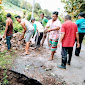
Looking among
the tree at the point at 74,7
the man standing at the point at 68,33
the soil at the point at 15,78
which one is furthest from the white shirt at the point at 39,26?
the tree at the point at 74,7

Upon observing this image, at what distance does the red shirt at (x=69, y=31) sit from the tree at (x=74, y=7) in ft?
17.8

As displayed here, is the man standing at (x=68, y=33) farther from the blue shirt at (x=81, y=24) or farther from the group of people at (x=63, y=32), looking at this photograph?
the blue shirt at (x=81, y=24)

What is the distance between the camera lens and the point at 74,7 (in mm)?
7852

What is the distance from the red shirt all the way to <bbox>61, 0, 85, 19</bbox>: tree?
17.8ft

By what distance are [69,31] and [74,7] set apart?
5815 mm

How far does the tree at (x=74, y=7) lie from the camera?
7.55 metres

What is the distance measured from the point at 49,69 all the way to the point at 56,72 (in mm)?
250

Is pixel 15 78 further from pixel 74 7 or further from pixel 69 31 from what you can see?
pixel 74 7

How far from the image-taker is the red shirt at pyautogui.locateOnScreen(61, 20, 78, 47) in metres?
2.85

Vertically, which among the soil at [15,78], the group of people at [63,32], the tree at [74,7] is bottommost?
the soil at [15,78]

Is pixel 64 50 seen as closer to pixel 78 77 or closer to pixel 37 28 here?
pixel 78 77

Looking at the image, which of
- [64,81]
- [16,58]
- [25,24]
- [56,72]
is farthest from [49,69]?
[25,24]

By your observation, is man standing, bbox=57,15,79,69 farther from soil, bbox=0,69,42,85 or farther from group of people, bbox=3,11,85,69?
soil, bbox=0,69,42,85

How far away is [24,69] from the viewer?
10.3ft
